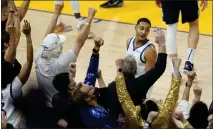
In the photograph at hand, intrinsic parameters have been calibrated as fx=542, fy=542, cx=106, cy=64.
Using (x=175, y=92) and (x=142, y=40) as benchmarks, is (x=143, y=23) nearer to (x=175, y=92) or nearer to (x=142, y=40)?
(x=142, y=40)

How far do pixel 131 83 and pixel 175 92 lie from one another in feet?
1.25

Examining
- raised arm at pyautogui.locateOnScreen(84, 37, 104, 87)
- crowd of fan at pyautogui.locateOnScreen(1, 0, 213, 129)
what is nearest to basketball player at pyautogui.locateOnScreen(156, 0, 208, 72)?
crowd of fan at pyautogui.locateOnScreen(1, 0, 213, 129)

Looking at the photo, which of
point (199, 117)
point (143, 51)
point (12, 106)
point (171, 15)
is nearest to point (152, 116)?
point (199, 117)

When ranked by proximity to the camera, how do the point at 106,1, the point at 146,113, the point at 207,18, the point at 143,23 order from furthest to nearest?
the point at 106,1, the point at 207,18, the point at 143,23, the point at 146,113

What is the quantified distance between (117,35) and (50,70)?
3.28 m

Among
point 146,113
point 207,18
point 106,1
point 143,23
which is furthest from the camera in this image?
point 106,1

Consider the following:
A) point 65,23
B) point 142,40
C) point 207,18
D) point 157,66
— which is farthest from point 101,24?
point 157,66

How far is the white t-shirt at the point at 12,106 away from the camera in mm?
4219

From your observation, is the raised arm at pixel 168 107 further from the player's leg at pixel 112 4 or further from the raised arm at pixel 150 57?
the player's leg at pixel 112 4

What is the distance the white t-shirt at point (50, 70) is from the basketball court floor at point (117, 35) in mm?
740

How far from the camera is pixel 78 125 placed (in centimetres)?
402

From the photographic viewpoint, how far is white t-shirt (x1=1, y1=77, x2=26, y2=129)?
4.22 meters

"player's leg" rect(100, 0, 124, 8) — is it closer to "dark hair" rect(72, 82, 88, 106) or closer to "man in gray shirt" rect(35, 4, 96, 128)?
"man in gray shirt" rect(35, 4, 96, 128)

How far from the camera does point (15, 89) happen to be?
4316mm
